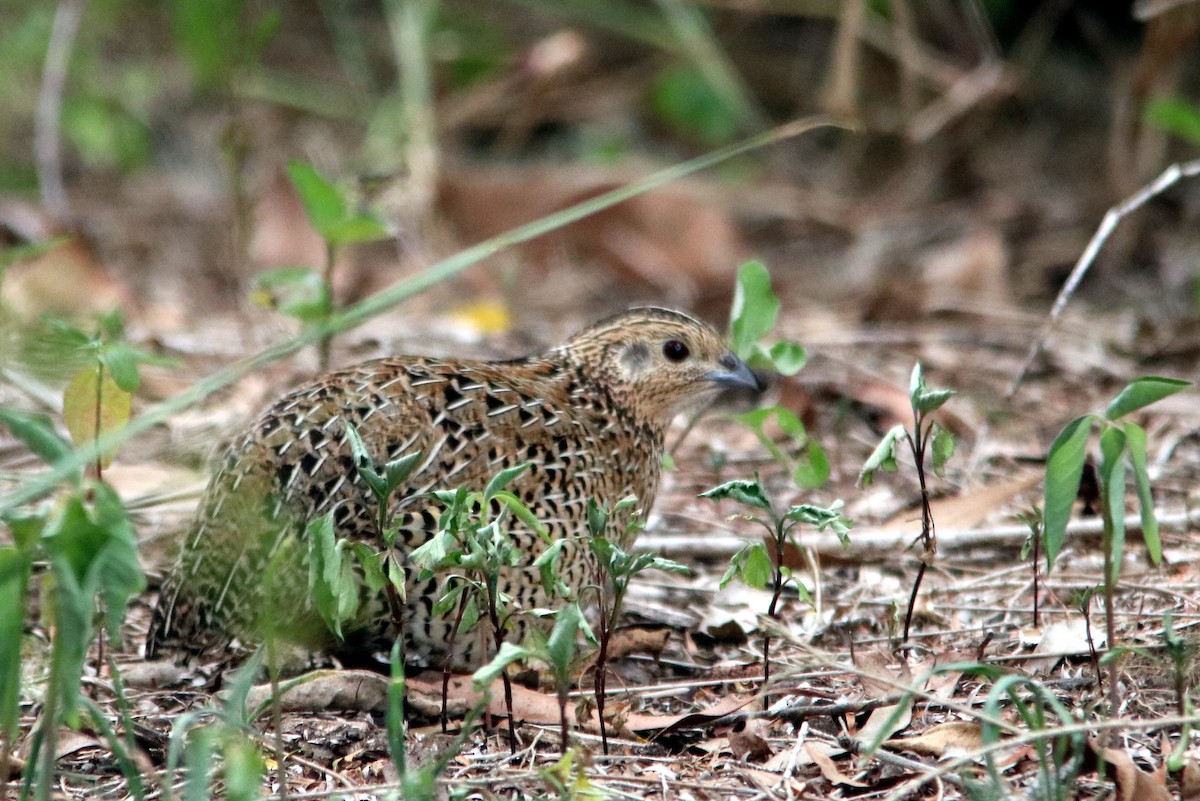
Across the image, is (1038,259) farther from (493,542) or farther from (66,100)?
(66,100)

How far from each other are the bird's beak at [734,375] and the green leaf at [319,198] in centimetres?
120

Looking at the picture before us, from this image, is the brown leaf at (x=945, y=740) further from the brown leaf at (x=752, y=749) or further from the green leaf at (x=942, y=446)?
the green leaf at (x=942, y=446)

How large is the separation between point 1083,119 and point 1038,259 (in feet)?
5.48

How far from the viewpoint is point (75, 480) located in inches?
93.1

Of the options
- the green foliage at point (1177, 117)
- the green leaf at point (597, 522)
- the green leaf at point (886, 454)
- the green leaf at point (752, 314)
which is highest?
the green foliage at point (1177, 117)

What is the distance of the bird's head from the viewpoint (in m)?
4.24

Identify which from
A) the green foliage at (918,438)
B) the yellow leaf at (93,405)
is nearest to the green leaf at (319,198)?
the yellow leaf at (93,405)

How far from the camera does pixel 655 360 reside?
4.27 meters

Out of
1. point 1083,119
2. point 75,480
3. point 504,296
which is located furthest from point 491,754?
point 1083,119

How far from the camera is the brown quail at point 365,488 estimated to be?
11.0 ft

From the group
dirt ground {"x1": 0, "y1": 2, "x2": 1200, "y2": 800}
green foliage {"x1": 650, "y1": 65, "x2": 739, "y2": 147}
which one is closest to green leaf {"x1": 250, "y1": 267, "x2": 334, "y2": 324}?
dirt ground {"x1": 0, "y1": 2, "x2": 1200, "y2": 800}

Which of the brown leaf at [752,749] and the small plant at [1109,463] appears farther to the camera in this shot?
the brown leaf at [752,749]

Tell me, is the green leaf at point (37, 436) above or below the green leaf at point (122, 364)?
below

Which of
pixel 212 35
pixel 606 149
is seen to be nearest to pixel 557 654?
pixel 212 35
